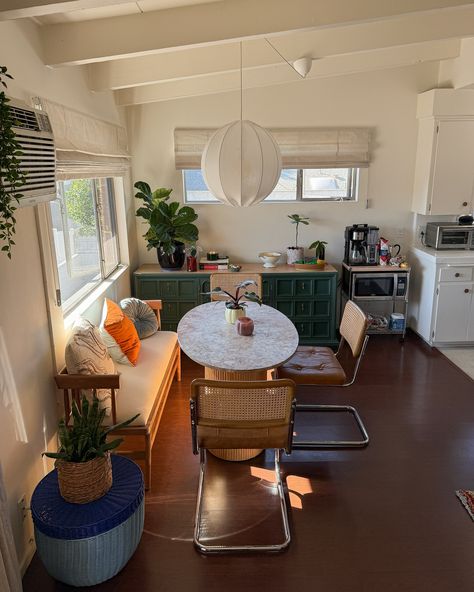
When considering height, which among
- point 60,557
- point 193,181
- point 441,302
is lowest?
point 60,557

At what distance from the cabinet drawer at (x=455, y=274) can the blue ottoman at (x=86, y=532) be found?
3.65 meters

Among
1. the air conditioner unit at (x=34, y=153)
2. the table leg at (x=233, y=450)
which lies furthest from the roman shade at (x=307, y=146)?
the air conditioner unit at (x=34, y=153)

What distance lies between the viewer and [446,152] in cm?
465

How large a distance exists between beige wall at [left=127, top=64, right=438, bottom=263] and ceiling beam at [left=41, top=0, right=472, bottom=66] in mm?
2029

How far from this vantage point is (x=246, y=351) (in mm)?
2799

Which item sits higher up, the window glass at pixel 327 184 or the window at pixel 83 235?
the window glass at pixel 327 184

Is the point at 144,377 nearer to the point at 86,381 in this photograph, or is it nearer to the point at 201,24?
the point at 86,381

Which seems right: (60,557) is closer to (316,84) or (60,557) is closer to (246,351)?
(246,351)

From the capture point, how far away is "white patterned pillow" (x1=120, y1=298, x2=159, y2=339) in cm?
377

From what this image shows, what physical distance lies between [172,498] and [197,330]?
105 centimetres

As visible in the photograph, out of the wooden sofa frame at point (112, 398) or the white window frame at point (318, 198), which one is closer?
the wooden sofa frame at point (112, 398)

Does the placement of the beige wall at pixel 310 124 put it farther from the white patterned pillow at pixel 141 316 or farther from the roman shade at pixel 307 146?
the white patterned pillow at pixel 141 316

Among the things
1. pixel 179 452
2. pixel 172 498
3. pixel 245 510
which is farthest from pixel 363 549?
pixel 179 452

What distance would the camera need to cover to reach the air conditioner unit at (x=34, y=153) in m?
1.92
